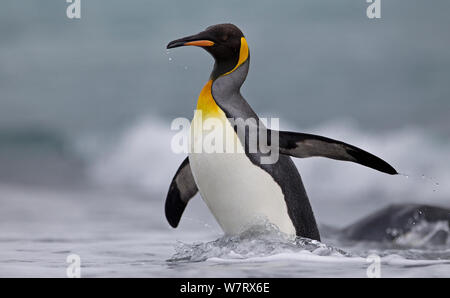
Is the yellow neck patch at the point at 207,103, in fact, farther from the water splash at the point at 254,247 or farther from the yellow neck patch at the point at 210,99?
the water splash at the point at 254,247

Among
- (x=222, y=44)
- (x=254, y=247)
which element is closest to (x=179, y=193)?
(x=254, y=247)

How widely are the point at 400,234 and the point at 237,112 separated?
3393 millimetres

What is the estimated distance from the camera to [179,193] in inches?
174

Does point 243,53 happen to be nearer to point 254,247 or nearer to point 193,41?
point 193,41

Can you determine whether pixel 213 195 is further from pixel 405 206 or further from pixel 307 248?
pixel 405 206

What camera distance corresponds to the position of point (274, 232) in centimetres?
363

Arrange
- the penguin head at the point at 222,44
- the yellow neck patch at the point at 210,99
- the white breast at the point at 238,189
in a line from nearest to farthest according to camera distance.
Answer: the white breast at the point at 238,189
the yellow neck patch at the point at 210,99
the penguin head at the point at 222,44

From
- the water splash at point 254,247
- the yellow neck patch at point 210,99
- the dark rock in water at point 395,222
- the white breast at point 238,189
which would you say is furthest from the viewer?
the dark rock in water at point 395,222

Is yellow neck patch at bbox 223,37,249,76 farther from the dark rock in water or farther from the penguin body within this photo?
the dark rock in water

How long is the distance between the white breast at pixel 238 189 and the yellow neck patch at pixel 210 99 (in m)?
0.10

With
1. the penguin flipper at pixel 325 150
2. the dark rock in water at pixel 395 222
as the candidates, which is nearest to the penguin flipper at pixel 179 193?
the penguin flipper at pixel 325 150

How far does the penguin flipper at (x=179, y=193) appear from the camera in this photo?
434 centimetres

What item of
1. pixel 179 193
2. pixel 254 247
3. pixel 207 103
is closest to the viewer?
pixel 254 247

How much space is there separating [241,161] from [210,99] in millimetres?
451
